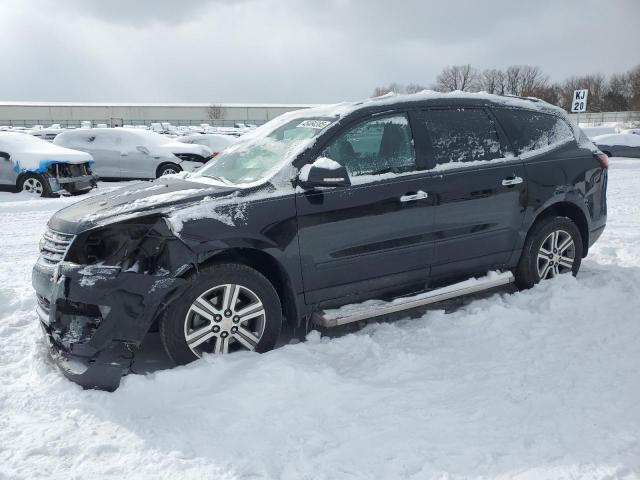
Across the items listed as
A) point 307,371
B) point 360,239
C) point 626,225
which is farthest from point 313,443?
point 626,225

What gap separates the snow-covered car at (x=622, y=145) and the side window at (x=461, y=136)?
1854cm

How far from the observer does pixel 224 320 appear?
343 cm

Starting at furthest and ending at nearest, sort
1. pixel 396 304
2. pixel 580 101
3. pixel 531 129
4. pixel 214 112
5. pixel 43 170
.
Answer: pixel 214 112 < pixel 580 101 < pixel 43 170 < pixel 531 129 < pixel 396 304

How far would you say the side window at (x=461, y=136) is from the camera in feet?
13.8

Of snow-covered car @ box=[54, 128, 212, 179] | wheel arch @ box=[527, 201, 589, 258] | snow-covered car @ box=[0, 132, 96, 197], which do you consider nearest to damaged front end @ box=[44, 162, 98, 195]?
snow-covered car @ box=[0, 132, 96, 197]

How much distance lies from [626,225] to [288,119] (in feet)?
18.9

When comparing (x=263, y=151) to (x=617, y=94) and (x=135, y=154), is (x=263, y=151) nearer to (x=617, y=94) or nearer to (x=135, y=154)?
(x=135, y=154)

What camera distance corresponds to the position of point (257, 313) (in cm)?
351

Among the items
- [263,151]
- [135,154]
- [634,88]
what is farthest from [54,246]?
[634,88]

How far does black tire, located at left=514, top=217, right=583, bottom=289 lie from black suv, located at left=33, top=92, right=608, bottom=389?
0.04 ft

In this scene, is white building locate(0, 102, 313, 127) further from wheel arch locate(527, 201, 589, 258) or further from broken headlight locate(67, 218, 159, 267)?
broken headlight locate(67, 218, 159, 267)

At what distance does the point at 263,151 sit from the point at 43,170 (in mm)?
8325

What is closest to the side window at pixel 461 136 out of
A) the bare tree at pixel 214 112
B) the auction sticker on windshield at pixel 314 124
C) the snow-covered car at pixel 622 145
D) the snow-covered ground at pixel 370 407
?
the auction sticker on windshield at pixel 314 124

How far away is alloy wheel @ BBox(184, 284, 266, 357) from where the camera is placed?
3365 mm
